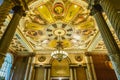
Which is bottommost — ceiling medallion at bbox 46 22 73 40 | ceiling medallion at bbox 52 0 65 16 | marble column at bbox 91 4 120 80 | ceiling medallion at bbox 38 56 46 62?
marble column at bbox 91 4 120 80

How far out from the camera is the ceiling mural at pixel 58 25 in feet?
27.0

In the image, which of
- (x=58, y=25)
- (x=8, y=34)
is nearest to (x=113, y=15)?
(x=8, y=34)

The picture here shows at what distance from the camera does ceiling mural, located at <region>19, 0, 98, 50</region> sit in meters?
8.22

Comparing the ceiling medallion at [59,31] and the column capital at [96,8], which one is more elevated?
the ceiling medallion at [59,31]

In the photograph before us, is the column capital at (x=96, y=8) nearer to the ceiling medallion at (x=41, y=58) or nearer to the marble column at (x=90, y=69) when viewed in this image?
the marble column at (x=90, y=69)

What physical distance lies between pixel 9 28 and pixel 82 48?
884cm

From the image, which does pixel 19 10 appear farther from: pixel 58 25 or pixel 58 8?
pixel 58 25

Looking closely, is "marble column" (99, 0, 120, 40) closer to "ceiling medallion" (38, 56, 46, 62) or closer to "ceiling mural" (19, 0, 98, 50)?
"ceiling mural" (19, 0, 98, 50)

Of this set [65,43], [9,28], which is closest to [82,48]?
[65,43]

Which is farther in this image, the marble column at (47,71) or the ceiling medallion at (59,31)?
the marble column at (47,71)

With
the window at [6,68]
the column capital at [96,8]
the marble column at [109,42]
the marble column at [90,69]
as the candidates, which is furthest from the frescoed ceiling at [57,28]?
the marble column at [109,42]

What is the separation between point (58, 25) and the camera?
9477 mm

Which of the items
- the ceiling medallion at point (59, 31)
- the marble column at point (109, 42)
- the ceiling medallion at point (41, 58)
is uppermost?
the ceiling medallion at point (59, 31)

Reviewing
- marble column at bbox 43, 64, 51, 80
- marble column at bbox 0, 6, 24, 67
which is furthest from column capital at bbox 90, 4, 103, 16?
marble column at bbox 43, 64, 51, 80
